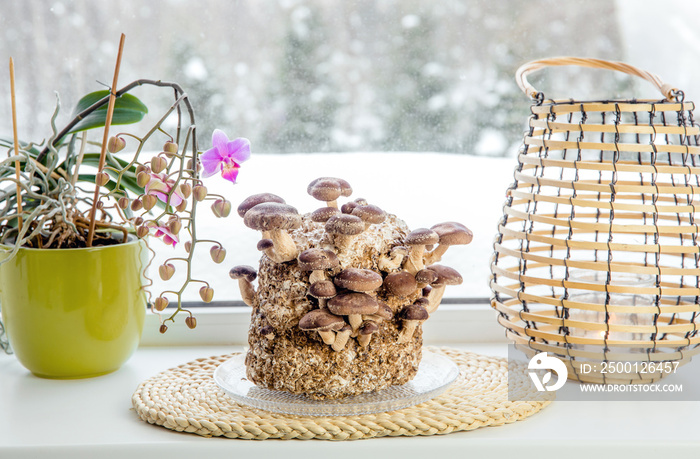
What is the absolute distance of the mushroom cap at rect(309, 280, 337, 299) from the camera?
2.56ft

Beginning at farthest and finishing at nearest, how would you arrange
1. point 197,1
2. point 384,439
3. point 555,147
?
point 197,1
point 555,147
point 384,439

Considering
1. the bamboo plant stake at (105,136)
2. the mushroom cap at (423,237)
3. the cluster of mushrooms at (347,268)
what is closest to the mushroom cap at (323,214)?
the cluster of mushrooms at (347,268)

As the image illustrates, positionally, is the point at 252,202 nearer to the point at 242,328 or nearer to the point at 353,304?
the point at 353,304

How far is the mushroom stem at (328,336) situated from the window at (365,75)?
53 centimetres

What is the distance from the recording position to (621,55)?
133cm

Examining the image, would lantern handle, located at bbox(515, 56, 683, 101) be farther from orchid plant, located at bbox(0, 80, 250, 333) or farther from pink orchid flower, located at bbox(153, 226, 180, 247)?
pink orchid flower, located at bbox(153, 226, 180, 247)

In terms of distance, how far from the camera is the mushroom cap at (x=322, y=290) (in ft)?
2.56

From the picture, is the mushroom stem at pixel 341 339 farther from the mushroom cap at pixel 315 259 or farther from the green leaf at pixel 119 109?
the green leaf at pixel 119 109

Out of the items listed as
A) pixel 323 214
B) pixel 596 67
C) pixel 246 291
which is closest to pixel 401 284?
pixel 323 214

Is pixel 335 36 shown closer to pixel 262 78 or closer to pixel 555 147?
pixel 262 78

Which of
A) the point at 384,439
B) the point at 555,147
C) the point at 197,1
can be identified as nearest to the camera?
the point at 384,439

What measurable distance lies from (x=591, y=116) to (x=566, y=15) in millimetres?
214

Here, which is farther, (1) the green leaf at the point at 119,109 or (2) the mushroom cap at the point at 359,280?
(1) the green leaf at the point at 119,109

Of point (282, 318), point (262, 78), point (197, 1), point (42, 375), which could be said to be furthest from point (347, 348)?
point (197, 1)
